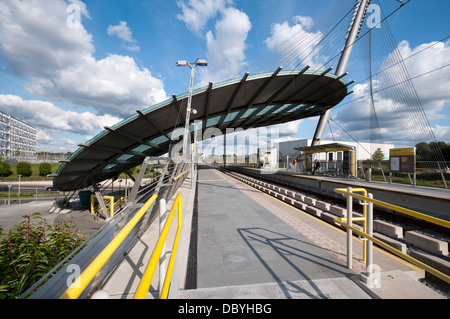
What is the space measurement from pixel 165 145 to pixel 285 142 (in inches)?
2229

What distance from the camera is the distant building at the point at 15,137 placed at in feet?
296

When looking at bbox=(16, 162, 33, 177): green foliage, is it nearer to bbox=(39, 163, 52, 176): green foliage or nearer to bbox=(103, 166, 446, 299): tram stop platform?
bbox=(39, 163, 52, 176): green foliage

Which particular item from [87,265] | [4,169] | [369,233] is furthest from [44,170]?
[369,233]

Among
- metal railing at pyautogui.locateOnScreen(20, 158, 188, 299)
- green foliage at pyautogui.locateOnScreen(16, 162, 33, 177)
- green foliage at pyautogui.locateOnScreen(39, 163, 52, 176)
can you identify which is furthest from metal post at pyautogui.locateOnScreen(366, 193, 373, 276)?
green foliage at pyautogui.locateOnScreen(16, 162, 33, 177)

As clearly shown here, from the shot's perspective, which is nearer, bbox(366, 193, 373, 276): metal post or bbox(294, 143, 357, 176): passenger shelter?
bbox(366, 193, 373, 276): metal post

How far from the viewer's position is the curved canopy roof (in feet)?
44.8

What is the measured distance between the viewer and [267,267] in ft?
10.4

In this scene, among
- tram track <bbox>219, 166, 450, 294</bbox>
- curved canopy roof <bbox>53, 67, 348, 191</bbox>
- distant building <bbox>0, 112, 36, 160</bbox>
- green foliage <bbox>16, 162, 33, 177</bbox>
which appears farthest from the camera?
distant building <bbox>0, 112, 36, 160</bbox>

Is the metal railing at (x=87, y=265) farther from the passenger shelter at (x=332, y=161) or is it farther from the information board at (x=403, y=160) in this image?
the passenger shelter at (x=332, y=161)

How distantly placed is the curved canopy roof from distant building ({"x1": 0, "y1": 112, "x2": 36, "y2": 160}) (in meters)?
80.1

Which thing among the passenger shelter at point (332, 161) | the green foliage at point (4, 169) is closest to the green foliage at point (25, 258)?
the passenger shelter at point (332, 161)

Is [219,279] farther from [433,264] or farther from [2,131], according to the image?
[2,131]

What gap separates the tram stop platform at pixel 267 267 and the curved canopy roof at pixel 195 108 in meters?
10.4
